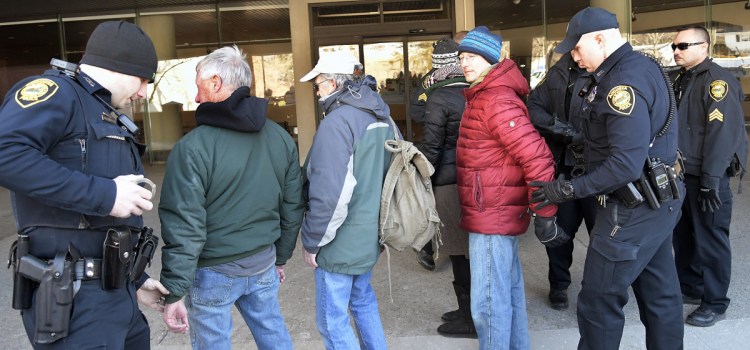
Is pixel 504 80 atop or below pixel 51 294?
atop

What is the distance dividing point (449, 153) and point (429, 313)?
1.17 metres

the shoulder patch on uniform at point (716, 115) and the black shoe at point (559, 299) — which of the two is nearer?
the shoulder patch on uniform at point (716, 115)

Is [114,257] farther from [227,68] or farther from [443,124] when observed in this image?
[443,124]

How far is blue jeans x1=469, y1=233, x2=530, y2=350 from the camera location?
10.2 ft

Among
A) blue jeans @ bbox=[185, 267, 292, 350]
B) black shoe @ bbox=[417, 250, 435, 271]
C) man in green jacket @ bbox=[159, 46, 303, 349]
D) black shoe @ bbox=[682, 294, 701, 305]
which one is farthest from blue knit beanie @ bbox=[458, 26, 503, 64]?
black shoe @ bbox=[417, 250, 435, 271]

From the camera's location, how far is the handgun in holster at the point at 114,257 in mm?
1921

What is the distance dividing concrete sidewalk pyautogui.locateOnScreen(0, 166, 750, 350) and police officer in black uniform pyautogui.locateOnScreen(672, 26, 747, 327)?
23 centimetres

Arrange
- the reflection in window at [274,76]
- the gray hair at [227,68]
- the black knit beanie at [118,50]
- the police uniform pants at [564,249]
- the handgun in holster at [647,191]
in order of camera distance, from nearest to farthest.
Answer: the black knit beanie at [118,50] < the gray hair at [227,68] < the handgun in holster at [647,191] < the police uniform pants at [564,249] < the reflection in window at [274,76]

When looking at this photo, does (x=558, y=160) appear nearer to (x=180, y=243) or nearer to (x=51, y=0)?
(x=180, y=243)

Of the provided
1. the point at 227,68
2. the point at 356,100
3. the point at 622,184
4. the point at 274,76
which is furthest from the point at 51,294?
the point at 274,76

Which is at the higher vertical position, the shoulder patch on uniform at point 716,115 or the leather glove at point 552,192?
the shoulder patch on uniform at point 716,115

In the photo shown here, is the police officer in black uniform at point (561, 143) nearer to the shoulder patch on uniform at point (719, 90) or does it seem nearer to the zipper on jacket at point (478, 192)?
the shoulder patch on uniform at point (719, 90)

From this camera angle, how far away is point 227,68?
2.55 meters

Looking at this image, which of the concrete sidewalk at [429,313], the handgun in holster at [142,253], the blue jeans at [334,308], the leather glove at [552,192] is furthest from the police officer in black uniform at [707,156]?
the handgun in holster at [142,253]
